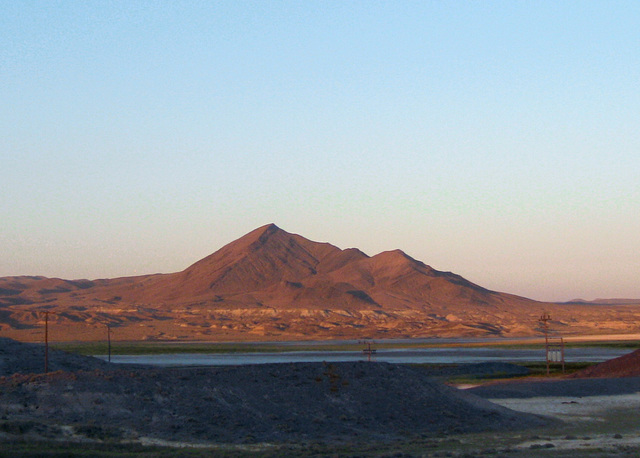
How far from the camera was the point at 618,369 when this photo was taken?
163 ft

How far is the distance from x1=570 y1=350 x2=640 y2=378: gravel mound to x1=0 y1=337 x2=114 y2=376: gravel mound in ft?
101

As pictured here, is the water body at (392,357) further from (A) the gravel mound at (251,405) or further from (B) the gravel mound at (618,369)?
(A) the gravel mound at (251,405)

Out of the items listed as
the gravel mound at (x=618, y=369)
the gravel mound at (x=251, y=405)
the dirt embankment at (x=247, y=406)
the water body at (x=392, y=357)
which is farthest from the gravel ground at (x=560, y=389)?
the water body at (x=392, y=357)

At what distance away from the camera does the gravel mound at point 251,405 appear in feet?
78.1

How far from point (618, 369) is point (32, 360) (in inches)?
1390

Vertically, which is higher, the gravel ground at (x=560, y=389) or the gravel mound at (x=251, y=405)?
the gravel mound at (x=251, y=405)

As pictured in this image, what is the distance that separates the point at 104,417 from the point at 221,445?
13.3 feet

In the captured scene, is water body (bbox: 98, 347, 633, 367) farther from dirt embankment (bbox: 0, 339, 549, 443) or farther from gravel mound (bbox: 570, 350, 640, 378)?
dirt embankment (bbox: 0, 339, 549, 443)

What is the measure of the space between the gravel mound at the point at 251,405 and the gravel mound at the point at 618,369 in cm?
2139

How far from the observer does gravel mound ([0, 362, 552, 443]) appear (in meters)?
23.8

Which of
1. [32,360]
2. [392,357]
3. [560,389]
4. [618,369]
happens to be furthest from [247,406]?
[392,357]

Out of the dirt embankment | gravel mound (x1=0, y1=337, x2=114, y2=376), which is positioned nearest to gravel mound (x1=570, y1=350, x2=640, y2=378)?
the dirt embankment

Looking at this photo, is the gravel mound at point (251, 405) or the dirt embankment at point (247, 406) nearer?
the dirt embankment at point (247, 406)

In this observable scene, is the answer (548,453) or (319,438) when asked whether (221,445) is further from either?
(548,453)
